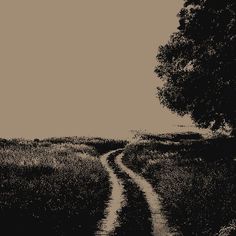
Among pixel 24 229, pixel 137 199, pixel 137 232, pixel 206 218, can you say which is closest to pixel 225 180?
pixel 137 199

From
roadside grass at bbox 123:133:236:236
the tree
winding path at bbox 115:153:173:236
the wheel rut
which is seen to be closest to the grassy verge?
the wheel rut

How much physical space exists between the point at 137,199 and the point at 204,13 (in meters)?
7.71

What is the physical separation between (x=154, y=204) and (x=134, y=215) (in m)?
3.05

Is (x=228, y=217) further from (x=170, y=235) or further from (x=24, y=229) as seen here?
(x=24, y=229)

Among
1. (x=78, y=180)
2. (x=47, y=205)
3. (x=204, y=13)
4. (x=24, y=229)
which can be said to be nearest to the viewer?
(x=24, y=229)

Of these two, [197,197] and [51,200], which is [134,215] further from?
[51,200]

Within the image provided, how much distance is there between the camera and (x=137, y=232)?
14.2 metres

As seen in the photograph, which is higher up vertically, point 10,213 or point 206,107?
point 206,107

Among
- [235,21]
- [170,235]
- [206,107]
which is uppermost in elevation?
[235,21]

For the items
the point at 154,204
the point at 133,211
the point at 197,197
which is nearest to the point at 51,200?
the point at 133,211

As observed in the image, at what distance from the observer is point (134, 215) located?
16688 mm

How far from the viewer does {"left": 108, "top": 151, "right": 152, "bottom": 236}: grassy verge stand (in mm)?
14556

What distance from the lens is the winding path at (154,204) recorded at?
15227 millimetres

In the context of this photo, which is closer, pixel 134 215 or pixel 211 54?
pixel 134 215
